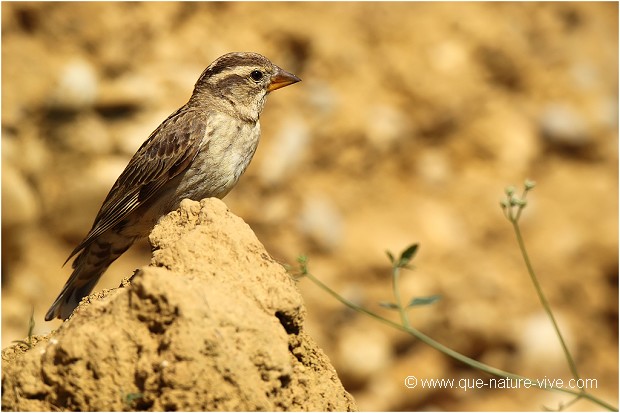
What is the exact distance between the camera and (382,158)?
1214cm

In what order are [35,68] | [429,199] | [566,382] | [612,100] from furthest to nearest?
[612,100]
[429,199]
[566,382]
[35,68]

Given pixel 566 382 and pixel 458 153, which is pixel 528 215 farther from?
pixel 566 382

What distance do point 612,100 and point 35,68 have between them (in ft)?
24.2

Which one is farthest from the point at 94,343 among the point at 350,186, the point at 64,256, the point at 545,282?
the point at 545,282

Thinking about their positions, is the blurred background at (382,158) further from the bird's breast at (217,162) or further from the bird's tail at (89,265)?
the bird's breast at (217,162)

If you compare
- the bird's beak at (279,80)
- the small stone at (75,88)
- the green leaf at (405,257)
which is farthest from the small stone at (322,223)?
the green leaf at (405,257)

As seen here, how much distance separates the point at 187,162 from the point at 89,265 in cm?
108

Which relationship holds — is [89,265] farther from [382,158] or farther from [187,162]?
[382,158]

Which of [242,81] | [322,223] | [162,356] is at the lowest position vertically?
[162,356]

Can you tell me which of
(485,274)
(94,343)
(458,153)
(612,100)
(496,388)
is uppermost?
(612,100)

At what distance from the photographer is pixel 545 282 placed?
39.9ft

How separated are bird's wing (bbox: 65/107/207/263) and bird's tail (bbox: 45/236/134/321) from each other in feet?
0.49

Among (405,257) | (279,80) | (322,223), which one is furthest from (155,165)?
(322,223)

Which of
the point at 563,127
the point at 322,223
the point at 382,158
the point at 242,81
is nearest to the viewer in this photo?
Answer: the point at 242,81
